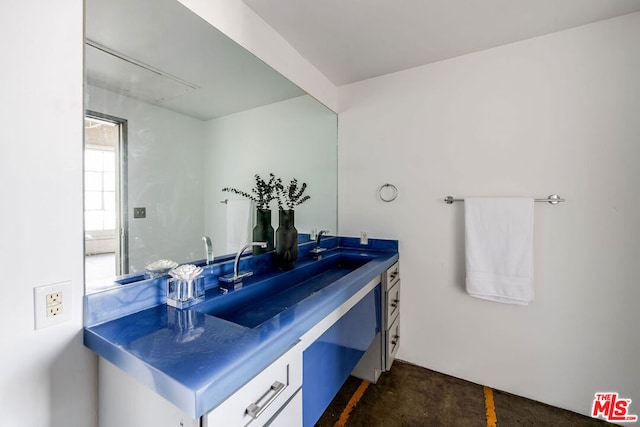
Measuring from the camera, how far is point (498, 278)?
5.57 feet

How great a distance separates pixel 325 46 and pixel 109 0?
47.0 inches

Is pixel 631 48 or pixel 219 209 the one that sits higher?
pixel 631 48

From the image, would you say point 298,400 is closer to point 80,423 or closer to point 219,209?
point 80,423

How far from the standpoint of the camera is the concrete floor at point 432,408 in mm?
A: 1519

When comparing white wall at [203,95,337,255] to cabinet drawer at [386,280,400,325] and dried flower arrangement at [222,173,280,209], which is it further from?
Answer: cabinet drawer at [386,280,400,325]

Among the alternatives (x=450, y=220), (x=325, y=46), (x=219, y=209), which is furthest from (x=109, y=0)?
(x=450, y=220)

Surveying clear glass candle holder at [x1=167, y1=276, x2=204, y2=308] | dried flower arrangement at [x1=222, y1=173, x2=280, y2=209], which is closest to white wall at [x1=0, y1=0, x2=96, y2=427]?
clear glass candle holder at [x1=167, y1=276, x2=204, y2=308]

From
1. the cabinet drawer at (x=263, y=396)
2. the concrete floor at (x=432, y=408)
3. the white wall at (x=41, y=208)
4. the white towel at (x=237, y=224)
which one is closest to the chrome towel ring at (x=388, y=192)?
the white towel at (x=237, y=224)

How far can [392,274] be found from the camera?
193 cm

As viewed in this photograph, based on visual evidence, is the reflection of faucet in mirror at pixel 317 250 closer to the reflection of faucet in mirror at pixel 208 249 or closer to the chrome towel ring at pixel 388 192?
the chrome towel ring at pixel 388 192

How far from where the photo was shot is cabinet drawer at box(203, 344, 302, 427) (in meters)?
0.64

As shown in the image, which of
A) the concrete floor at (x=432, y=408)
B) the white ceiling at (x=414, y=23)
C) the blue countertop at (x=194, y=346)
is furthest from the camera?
the concrete floor at (x=432, y=408)

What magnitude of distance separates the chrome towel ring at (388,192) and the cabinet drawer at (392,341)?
3.06 ft

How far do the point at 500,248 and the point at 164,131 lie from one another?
2.02 metres
